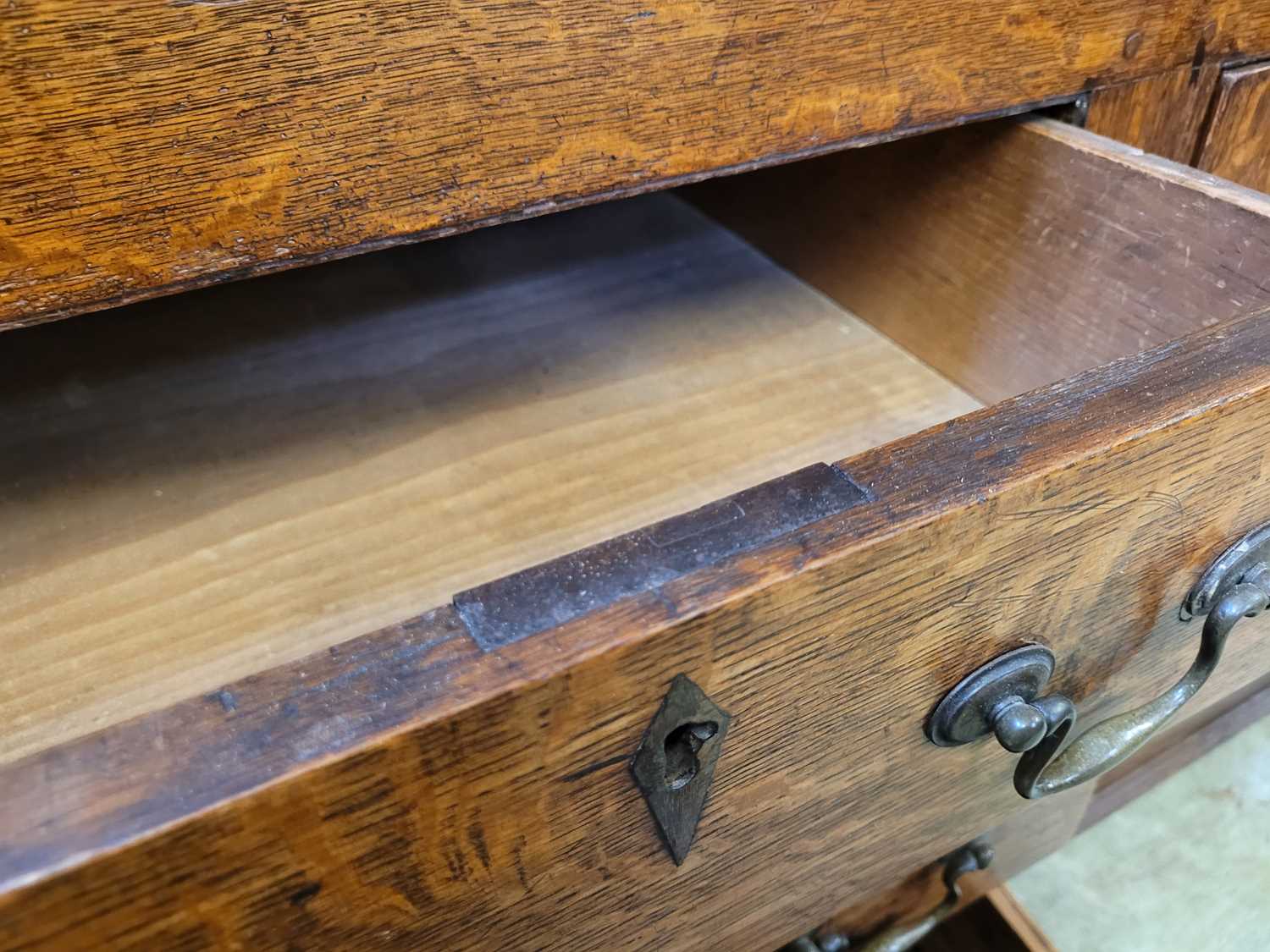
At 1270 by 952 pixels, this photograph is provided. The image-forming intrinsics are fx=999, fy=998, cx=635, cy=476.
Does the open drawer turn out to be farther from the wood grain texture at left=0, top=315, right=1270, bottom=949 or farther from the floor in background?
the floor in background

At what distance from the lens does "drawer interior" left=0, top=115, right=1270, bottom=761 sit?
0.49m

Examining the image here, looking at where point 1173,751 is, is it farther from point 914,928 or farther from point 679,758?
point 679,758

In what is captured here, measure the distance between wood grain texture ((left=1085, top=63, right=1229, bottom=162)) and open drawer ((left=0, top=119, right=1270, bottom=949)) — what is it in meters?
0.05

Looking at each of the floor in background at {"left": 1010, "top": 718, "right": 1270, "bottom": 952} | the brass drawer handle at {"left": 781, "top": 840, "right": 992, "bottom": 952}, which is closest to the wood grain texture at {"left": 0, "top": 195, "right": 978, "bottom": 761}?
the brass drawer handle at {"left": 781, "top": 840, "right": 992, "bottom": 952}

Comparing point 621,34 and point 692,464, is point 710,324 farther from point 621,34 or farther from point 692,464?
point 621,34

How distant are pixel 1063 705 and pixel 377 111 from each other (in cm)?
34

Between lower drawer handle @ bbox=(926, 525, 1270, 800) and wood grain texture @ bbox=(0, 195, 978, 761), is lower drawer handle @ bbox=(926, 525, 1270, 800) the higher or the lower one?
the higher one

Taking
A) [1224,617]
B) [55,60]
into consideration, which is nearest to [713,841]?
[1224,617]

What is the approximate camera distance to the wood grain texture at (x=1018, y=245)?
0.51 meters

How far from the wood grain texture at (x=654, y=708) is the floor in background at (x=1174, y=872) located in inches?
14.0

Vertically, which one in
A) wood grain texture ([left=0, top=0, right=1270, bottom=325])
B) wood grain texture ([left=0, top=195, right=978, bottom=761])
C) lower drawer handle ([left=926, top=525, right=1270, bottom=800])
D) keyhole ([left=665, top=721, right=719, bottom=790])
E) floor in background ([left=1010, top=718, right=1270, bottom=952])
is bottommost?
floor in background ([left=1010, top=718, right=1270, bottom=952])

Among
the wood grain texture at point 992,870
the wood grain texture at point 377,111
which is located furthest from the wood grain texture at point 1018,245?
the wood grain texture at point 992,870

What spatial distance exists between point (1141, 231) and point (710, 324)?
28 cm

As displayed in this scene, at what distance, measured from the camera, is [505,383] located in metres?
0.65
